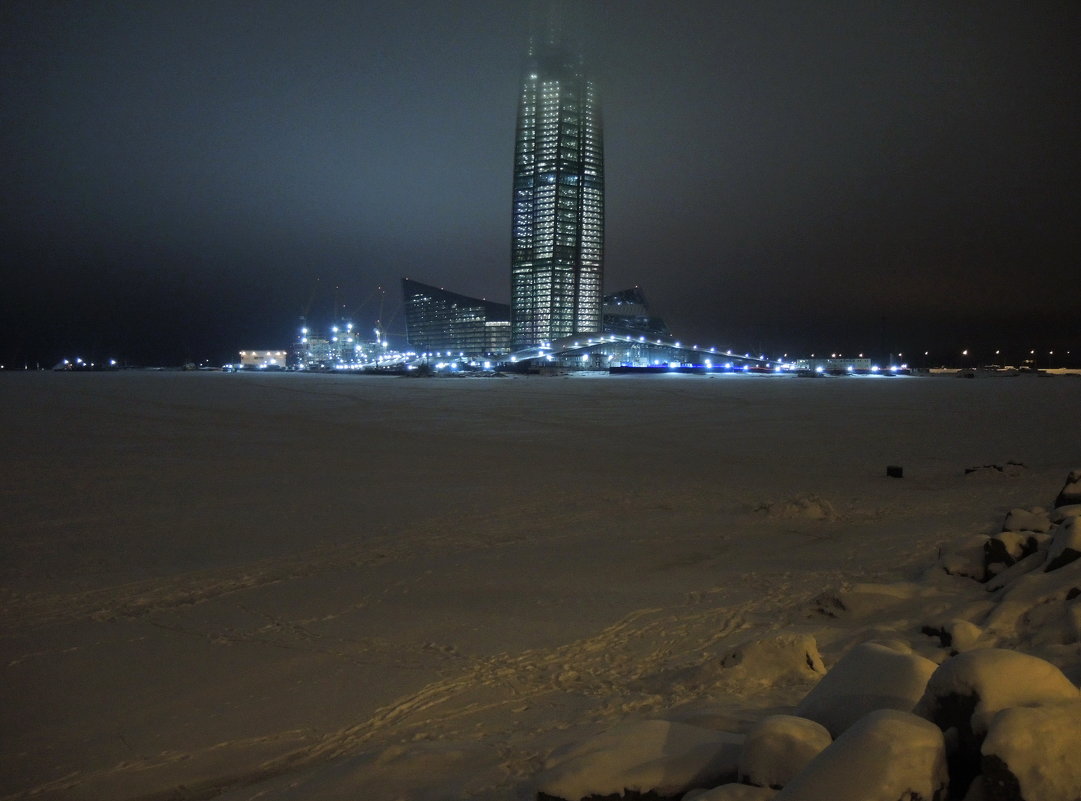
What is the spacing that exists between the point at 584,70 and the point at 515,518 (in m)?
170

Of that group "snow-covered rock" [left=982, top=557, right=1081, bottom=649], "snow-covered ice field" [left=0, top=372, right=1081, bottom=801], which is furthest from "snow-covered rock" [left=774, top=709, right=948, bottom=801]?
"snow-covered rock" [left=982, top=557, right=1081, bottom=649]

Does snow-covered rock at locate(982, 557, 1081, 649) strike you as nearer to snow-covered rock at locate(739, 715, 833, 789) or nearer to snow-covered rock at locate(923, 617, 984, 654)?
snow-covered rock at locate(923, 617, 984, 654)

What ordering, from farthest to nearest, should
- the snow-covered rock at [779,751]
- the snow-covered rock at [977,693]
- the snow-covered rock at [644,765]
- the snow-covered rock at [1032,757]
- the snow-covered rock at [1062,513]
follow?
the snow-covered rock at [1062,513], the snow-covered rock at [644,765], the snow-covered rock at [779,751], the snow-covered rock at [977,693], the snow-covered rock at [1032,757]

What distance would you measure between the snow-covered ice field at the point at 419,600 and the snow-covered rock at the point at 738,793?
0.94m

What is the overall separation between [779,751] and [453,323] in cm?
17712

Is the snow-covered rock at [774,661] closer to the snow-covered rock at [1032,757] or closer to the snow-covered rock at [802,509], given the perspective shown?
the snow-covered rock at [1032,757]

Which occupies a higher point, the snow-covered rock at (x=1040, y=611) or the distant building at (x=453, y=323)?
the distant building at (x=453, y=323)

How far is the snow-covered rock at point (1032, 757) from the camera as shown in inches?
82.0

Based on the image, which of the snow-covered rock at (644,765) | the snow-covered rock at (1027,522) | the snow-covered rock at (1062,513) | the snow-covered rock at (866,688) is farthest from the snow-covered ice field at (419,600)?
the snow-covered rock at (1062,513)

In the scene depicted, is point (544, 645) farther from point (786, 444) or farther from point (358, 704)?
point (786, 444)

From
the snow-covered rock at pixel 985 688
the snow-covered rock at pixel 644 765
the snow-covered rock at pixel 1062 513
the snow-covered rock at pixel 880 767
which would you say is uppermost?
the snow-covered rock at pixel 985 688

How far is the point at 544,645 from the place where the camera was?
514 cm

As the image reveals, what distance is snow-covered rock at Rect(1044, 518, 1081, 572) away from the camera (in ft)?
16.1

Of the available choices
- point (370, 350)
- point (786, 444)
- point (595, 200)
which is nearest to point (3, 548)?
point (786, 444)
